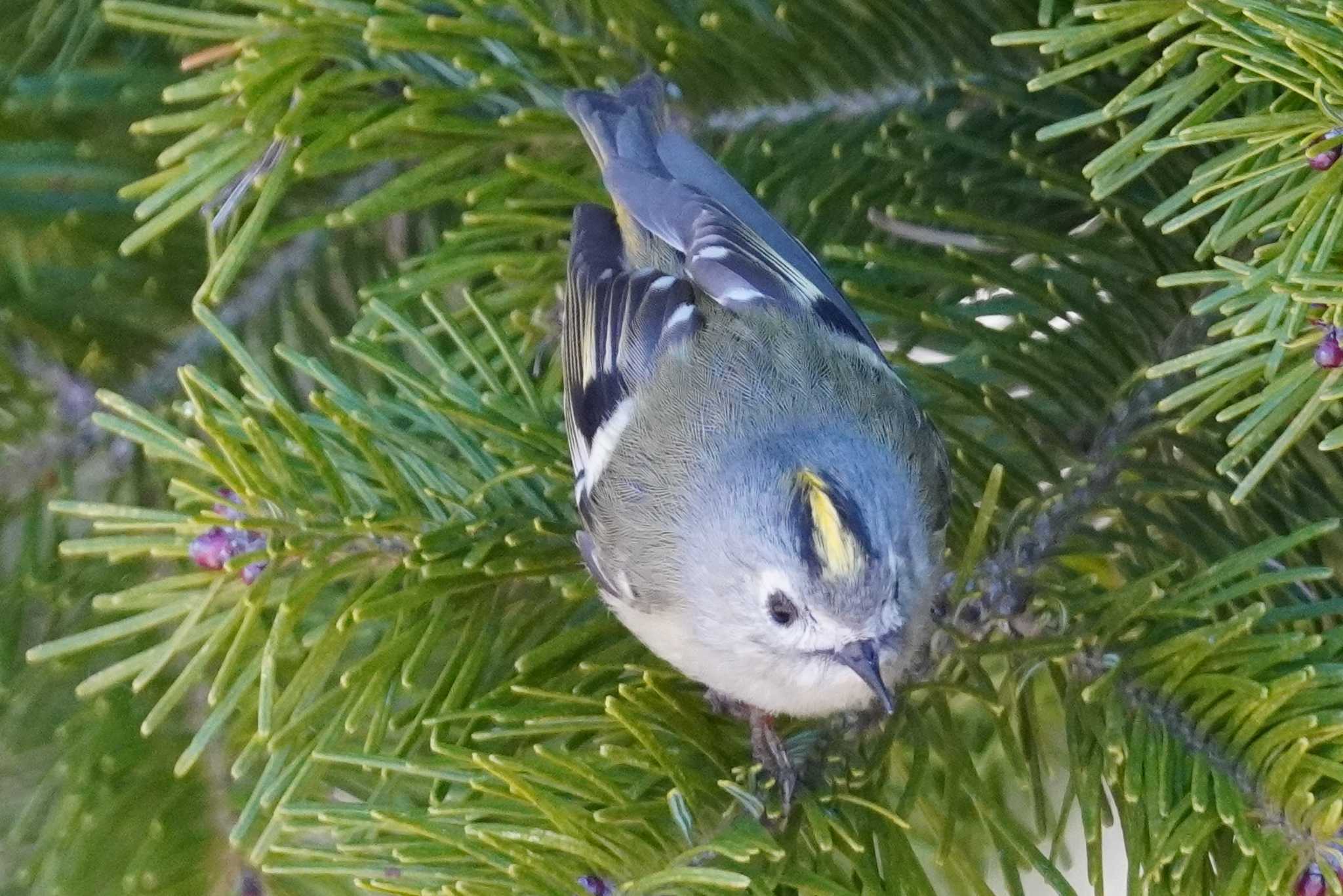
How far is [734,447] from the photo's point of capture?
802 millimetres

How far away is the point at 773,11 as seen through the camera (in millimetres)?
735

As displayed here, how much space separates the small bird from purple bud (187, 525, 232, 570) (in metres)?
0.17

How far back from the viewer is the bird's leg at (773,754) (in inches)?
21.2

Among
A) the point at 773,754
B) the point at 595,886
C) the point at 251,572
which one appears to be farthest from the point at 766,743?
the point at 251,572

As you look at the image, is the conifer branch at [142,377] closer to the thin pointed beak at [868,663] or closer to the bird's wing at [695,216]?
the bird's wing at [695,216]

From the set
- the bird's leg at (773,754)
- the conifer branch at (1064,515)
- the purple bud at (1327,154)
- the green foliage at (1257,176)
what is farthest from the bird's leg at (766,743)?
the purple bud at (1327,154)

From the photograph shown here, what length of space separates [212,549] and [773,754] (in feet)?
0.82

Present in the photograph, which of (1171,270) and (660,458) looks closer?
(1171,270)

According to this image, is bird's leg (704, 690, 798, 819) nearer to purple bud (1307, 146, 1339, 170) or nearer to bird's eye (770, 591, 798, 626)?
bird's eye (770, 591, 798, 626)

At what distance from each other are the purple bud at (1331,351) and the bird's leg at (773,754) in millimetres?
262

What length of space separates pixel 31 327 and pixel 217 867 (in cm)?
32

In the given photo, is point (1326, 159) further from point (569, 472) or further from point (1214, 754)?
point (569, 472)

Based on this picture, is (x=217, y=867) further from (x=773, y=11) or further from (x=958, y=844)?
(x=773, y=11)

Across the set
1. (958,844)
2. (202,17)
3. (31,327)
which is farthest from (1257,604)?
(31,327)
